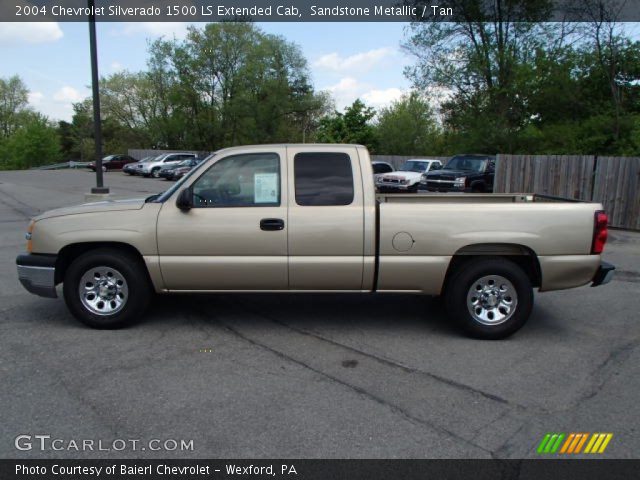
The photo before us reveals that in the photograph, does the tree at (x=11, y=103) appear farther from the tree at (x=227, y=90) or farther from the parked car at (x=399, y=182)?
the parked car at (x=399, y=182)

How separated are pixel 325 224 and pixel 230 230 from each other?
36.1 inches

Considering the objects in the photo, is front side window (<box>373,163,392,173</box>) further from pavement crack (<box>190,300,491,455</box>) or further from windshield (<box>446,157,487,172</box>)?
pavement crack (<box>190,300,491,455</box>)

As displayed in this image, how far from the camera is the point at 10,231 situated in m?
12.1

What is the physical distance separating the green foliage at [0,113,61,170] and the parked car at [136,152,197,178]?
1741 inches

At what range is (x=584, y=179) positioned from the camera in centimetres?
1418

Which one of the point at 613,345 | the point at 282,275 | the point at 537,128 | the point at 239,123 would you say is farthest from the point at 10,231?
the point at 239,123

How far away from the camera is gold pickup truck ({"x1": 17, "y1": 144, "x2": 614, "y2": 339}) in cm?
507

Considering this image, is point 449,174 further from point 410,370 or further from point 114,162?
point 114,162

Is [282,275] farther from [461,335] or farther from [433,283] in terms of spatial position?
[461,335]

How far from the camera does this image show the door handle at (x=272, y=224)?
508 centimetres

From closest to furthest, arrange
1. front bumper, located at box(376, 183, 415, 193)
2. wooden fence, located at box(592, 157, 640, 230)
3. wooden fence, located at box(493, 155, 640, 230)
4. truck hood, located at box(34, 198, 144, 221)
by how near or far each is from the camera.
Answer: truck hood, located at box(34, 198, 144, 221) < wooden fence, located at box(592, 157, 640, 230) < wooden fence, located at box(493, 155, 640, 230) < front bumper, located at box(376, 183, 415, 193)

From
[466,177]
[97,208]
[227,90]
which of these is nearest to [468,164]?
[466,177]

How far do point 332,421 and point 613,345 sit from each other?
3.20 m

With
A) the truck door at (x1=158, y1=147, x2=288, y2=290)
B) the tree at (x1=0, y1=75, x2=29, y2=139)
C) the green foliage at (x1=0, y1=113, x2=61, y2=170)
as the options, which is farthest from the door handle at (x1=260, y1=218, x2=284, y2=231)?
the tree at (x1=0, y1=75, x2=29, y2=139)
